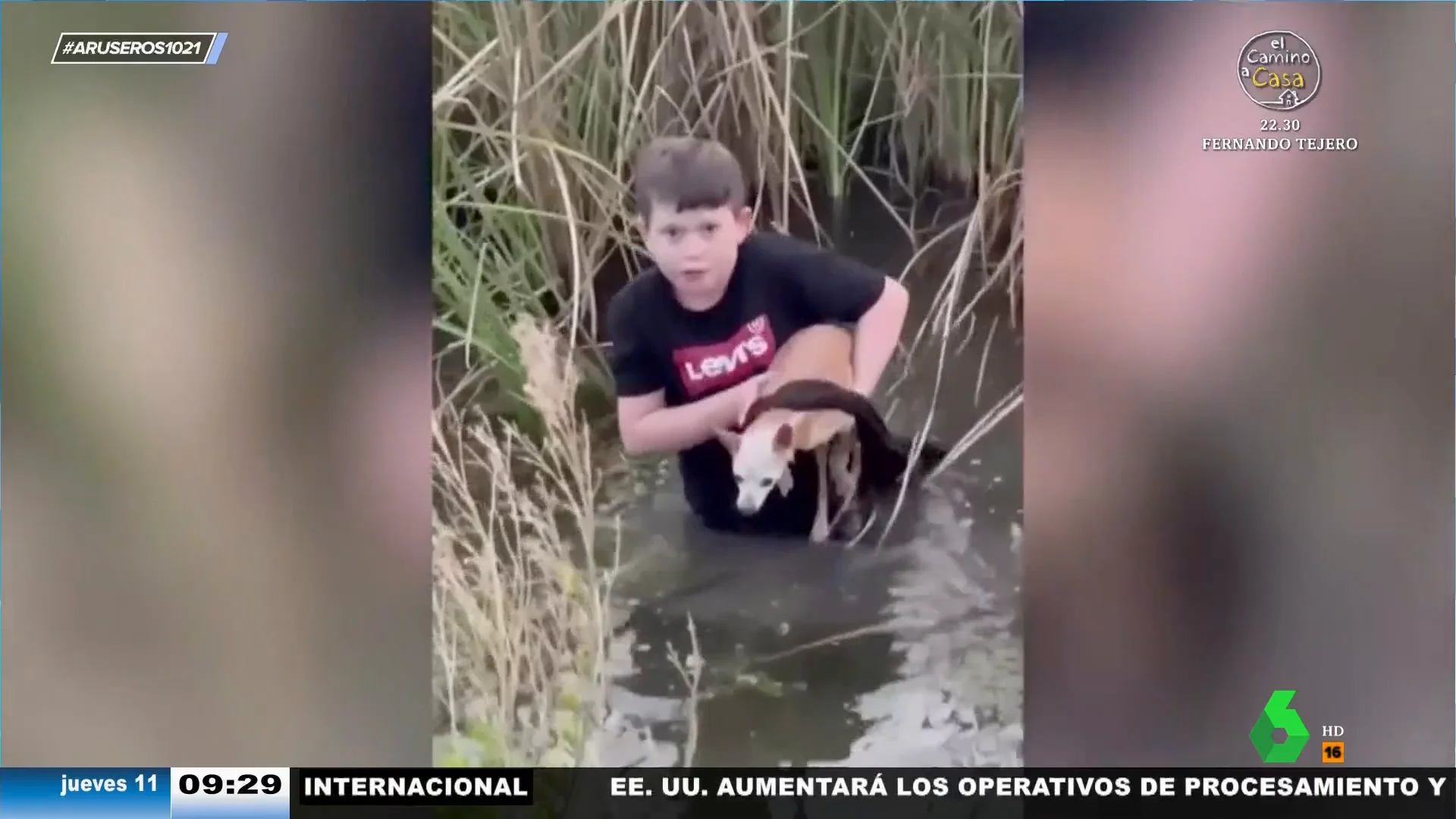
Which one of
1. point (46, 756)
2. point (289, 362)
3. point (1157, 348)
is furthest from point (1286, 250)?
point (46, 756)

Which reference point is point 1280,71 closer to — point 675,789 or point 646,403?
point 646,403

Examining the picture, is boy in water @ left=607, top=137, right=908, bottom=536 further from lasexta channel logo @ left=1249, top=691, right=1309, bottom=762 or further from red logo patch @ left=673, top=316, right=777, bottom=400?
lasexta channel logo @ left=1249, top=691, right=1309, bottom=762

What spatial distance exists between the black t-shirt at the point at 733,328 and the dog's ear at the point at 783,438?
0.04m

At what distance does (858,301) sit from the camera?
0.92m

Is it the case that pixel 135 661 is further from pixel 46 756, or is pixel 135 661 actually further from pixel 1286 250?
pixel 1286 250

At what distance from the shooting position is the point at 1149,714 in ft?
3.02

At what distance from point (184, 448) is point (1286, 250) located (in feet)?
3.39

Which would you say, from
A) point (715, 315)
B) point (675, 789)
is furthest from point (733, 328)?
point (675, 789)

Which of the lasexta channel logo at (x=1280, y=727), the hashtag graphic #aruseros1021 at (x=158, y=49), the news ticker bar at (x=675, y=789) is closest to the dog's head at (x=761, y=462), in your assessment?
the news ticker bar at (x=675, y=789)

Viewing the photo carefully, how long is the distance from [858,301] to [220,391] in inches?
23.5

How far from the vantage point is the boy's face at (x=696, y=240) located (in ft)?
3.00

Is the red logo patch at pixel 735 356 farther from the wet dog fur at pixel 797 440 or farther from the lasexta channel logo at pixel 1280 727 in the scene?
the lasexta channel logo at pixel 1280 727

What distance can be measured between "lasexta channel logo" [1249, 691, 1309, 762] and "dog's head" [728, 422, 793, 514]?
489 millimetres

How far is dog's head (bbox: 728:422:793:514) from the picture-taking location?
2.98 feet
